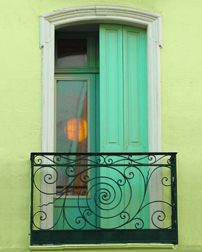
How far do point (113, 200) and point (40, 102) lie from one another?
5.91 ft

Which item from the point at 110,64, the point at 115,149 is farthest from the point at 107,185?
the point at 110,64

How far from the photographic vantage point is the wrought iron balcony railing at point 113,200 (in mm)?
6812

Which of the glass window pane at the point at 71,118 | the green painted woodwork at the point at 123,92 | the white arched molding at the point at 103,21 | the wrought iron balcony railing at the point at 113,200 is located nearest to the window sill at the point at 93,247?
the wrought iron balcony railing at the point at 113,200

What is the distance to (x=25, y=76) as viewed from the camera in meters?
7.42

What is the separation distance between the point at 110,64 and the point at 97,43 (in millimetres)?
685

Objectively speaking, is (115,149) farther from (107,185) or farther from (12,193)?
(12,193)

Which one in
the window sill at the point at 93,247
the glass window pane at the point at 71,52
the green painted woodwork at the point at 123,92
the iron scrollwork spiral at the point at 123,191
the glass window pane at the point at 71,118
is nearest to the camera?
the window sill at the point at 93,247

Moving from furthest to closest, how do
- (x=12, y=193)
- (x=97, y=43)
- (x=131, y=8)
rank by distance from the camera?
(x=97, y=43), (x=131, y=8), (x=12, y=193)

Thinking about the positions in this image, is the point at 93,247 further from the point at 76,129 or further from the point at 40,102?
the point at 40,102

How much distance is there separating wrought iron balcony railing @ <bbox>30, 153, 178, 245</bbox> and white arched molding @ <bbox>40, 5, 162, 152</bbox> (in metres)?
0.38

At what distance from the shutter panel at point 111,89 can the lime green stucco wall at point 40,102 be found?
0.54m

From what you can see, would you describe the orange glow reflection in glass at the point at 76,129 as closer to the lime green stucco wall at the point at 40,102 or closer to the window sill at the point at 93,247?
the lime green stucco wall at the point at 40,102

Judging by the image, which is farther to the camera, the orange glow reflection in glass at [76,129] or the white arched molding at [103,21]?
the orange glow reflection in glass at [76,129]

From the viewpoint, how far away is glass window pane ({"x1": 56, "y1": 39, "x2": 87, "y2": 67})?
8.06m
